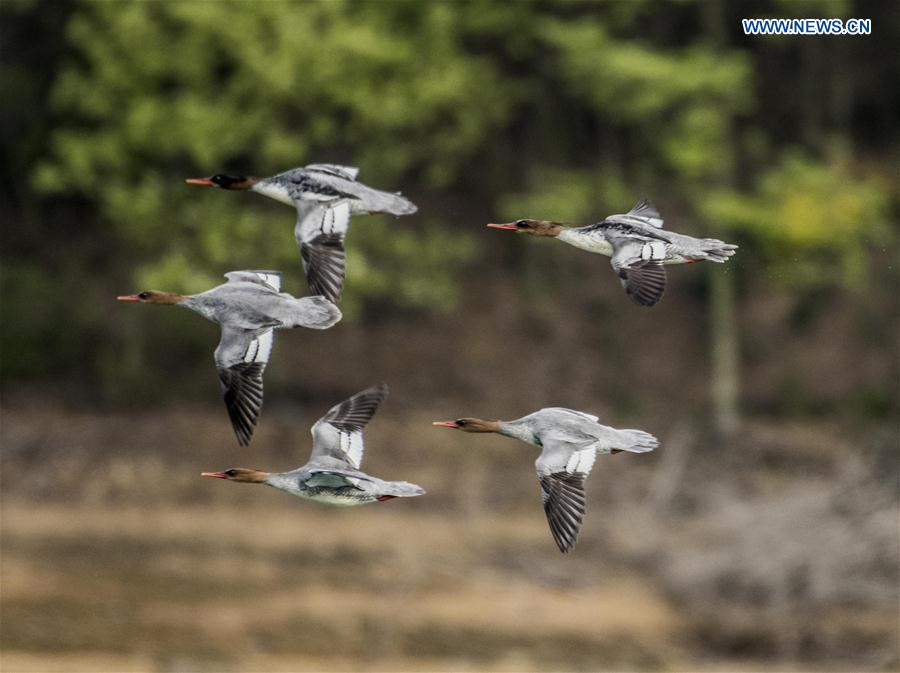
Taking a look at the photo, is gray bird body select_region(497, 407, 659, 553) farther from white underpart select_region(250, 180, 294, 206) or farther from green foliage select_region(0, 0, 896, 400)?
green foliage select_region(0, 0, 896, 400)

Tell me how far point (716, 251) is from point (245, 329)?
1499 mm

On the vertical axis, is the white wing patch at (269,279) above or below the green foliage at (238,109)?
below

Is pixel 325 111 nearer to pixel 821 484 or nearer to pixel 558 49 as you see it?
pixel 558 49

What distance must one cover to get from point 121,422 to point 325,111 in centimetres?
679

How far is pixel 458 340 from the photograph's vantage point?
1401 inches

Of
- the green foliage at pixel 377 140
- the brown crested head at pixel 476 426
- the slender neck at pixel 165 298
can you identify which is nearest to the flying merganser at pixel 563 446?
the brown crested head at pixel 476 426

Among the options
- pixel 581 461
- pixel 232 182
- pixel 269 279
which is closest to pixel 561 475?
pixel 581 461

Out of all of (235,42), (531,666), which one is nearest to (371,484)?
(531,666)

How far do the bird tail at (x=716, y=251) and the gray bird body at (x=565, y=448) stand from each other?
584mm

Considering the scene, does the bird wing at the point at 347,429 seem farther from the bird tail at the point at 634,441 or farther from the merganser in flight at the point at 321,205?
the bird tail at the point at 634,441

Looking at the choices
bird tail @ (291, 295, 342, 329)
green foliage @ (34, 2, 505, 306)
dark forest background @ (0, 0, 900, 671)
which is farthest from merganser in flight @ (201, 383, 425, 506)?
green foliage @ (34, 2, 505, 306)

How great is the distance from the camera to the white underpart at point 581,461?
17.0 ft

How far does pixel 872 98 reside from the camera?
135 feet

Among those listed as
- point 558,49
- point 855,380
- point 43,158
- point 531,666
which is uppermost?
point 558,49
